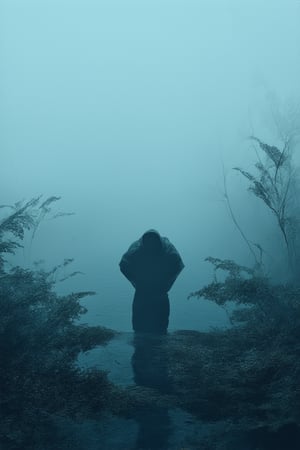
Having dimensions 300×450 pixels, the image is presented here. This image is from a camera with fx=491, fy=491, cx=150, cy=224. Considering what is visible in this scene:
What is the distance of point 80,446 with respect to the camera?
3.56 metres

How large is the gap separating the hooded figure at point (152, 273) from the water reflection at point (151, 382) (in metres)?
0.35

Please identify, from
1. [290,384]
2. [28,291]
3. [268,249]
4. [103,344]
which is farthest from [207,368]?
[268,249]

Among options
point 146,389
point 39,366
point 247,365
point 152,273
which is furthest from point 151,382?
point 152,273

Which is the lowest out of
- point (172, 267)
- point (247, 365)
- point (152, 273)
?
point (247, 365)

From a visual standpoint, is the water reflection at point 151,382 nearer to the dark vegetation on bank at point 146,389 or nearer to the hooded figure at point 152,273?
the dark vegetation on bank at point 146,389

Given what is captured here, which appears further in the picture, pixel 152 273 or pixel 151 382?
pixel 152 273

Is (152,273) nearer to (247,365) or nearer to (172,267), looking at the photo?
(172,267)

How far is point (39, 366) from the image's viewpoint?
14.7 ft

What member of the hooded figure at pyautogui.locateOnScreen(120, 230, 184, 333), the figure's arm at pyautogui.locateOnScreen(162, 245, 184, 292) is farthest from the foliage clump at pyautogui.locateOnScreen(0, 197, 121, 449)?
the figure's arm at pyautogui.locateOnScreen(162, 245, 184, 292)

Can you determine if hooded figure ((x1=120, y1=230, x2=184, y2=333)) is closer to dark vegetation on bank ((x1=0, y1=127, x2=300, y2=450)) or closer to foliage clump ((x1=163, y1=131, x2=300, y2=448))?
foliage clump ((x1=163, y1=131, x2=300, y2=448))

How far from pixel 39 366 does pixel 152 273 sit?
293cm

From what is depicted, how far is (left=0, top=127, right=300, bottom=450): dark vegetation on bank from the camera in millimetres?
3828

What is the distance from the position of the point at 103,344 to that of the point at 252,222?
21032mm

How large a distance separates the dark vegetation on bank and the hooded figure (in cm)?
110
